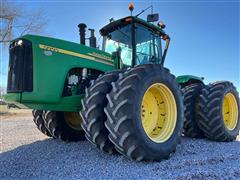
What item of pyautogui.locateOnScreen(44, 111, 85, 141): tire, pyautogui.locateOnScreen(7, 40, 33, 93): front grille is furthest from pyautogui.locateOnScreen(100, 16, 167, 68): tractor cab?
pyautogui.locateOnScreen(7, 40, 33, 93): front grille

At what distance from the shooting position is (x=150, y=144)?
11.9ft

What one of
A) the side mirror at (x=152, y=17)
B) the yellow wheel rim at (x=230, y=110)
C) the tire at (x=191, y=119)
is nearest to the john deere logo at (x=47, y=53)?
the side mirror at (x=152, y=17)

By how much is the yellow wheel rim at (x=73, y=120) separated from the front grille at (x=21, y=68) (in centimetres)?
157

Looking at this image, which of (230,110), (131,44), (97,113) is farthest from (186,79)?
(97,113)

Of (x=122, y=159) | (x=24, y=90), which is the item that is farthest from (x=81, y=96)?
(x=122, y=159)

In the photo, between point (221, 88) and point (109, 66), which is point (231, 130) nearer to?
point (221, 88)

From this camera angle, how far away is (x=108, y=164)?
11.5 feet

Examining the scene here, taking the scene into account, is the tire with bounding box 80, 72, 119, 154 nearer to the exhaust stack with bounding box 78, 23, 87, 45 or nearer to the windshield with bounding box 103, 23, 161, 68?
the windshield with bounding box 103, 23, 161, 68

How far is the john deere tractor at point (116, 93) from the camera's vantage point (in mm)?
3551

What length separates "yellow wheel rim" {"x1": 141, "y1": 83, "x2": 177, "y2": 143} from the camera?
4242mm

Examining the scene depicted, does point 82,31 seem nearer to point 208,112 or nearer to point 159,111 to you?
point 159,111

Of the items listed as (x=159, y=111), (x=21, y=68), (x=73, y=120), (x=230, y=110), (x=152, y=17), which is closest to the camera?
(x=21, y=68)

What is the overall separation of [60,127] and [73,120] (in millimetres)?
328

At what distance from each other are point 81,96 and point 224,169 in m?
2.31
